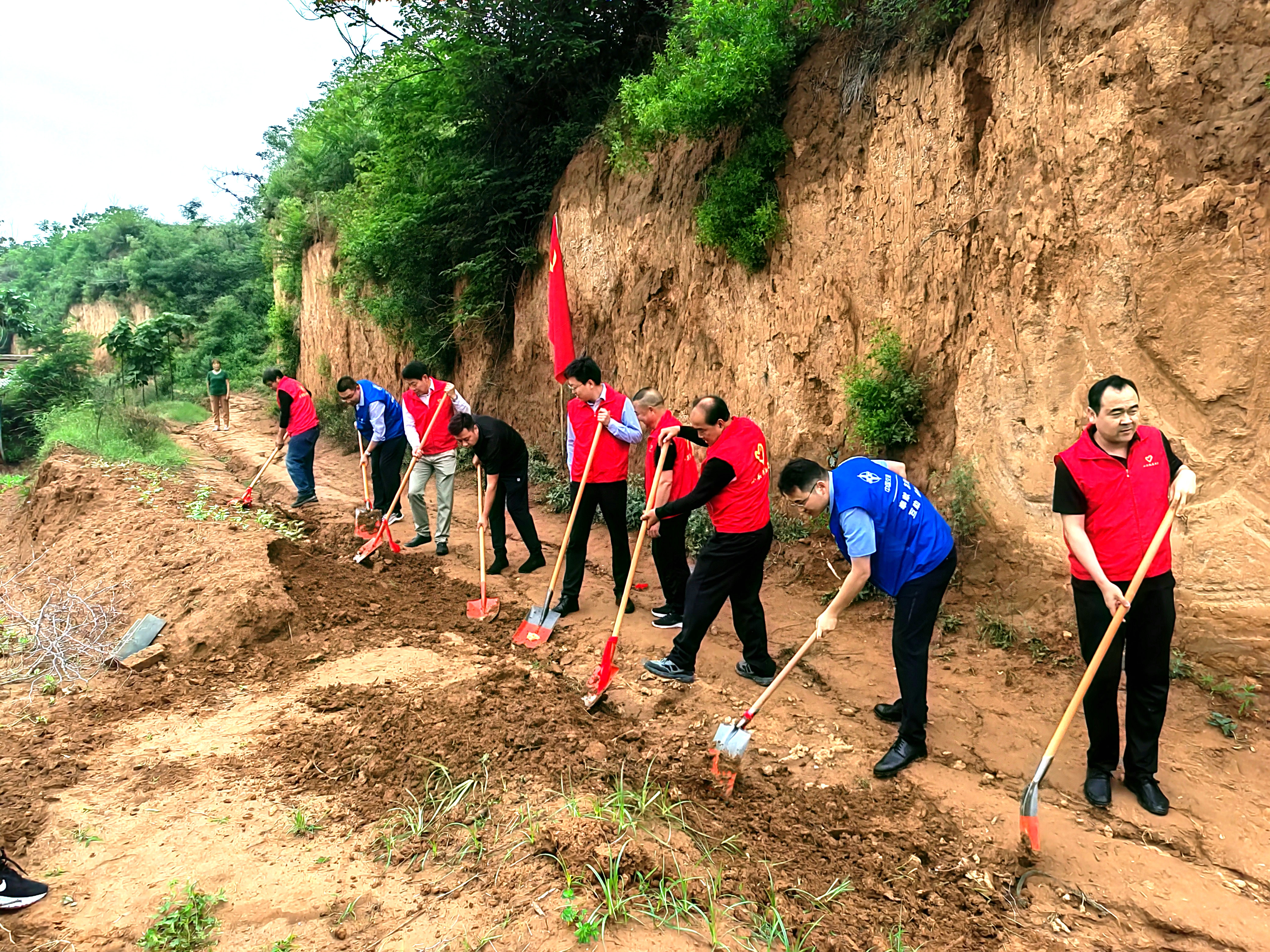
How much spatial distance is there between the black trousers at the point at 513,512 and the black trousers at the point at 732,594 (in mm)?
2562

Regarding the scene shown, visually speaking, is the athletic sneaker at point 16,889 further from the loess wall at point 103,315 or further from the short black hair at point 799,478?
the loess wall at point 103,315

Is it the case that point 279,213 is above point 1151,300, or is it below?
above

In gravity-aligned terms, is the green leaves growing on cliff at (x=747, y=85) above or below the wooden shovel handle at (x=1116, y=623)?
above

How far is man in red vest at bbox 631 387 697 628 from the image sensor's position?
525cm

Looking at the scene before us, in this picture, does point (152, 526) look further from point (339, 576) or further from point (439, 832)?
point (439, 832)

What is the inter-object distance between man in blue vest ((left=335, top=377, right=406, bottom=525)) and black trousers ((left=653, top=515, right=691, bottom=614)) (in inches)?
144

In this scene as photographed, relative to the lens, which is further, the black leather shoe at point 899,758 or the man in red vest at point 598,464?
the man in red vest at point 598,464

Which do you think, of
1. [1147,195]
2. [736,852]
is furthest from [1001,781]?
[1147,195]

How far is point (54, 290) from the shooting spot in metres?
31.7

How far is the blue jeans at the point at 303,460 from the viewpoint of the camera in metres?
8.94

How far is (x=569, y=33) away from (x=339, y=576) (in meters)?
7.17

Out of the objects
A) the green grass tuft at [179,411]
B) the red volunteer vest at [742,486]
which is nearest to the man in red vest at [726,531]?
the red volunteer vest at [742,486]

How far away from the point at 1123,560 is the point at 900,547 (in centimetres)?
93

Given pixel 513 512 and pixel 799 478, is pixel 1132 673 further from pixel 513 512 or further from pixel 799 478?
pixel 513 512
